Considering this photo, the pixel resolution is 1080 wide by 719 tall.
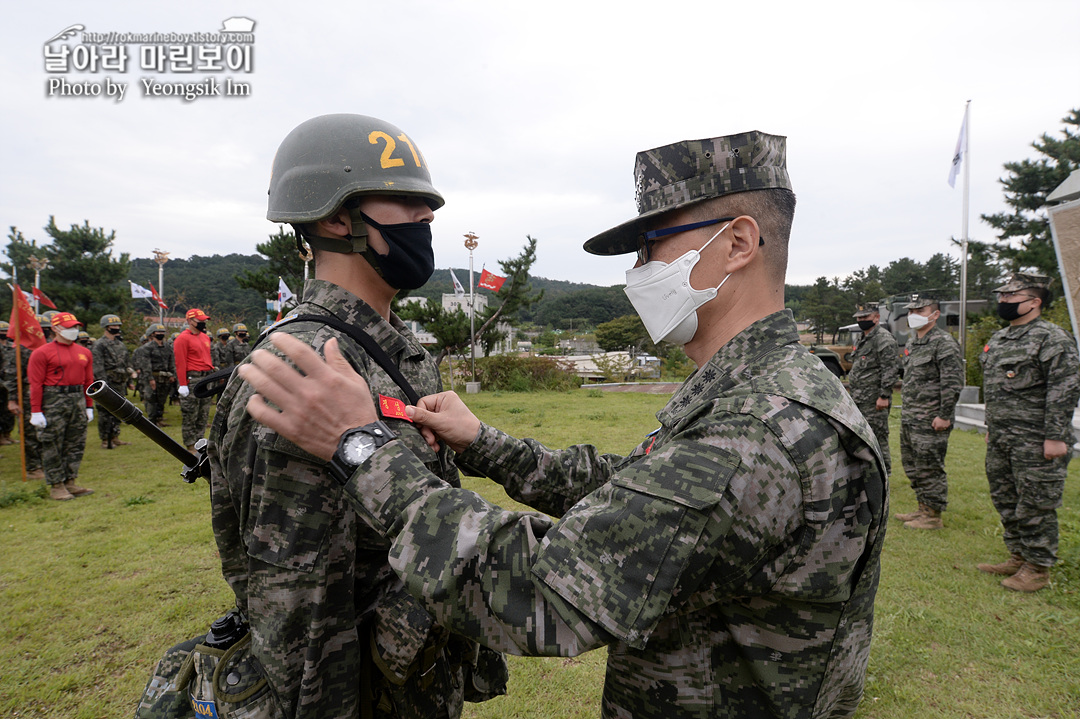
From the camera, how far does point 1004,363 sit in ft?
17.2

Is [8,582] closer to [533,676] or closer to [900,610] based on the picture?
[533,676]

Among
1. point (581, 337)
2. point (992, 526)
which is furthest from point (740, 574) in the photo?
point (581, 337)

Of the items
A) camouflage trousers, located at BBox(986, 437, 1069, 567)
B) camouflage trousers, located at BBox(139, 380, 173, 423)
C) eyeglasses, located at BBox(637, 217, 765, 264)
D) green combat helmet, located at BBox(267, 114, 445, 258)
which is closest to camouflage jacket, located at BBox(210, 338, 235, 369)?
camouflage trousers, located at BBox(139, 380, 173, 423)

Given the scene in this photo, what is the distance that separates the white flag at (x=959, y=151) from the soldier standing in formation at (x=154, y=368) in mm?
21012

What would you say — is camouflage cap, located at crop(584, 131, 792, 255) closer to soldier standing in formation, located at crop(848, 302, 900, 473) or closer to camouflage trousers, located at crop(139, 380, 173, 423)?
soldier standing in formation, located at crop(848, 302, 900, 473)

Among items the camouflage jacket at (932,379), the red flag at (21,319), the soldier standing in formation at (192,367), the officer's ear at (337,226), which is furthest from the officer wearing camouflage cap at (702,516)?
the soldier standing in formation at (192,367)

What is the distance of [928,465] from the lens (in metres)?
6.13

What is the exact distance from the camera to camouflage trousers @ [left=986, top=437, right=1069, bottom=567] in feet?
15.3

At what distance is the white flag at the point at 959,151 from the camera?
50.7 feet

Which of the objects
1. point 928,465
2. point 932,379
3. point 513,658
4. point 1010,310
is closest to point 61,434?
point 513,658

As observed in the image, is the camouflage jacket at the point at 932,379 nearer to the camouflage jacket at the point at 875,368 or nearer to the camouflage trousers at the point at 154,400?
the camouflage jacket at the point at 875,368

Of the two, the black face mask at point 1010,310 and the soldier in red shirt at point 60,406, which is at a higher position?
the black face mask at point 1010,310

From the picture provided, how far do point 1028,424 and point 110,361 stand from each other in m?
14.0

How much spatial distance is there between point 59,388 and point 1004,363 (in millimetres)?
11212
